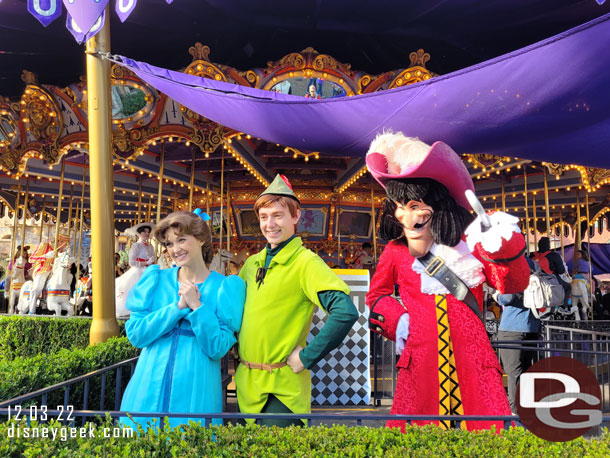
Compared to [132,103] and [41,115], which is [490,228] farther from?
[41,115]

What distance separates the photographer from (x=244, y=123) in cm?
379

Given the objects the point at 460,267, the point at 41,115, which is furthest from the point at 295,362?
the point at 41,115

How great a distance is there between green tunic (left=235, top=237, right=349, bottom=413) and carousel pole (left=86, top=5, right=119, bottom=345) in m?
2.38

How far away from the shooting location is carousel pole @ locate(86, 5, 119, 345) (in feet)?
14.0

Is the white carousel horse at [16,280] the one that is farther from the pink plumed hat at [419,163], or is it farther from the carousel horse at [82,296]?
the pink plumed hat at [419,163]

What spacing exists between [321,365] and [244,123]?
6.71 feet

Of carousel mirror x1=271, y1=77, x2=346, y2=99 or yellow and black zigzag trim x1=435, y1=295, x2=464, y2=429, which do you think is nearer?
yellow and black zigzag trim x1=435, y1=295, x2=464, y2=429

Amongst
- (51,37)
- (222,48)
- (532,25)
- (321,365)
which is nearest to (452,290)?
(321,365)

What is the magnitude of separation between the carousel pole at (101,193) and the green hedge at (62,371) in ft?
1.91

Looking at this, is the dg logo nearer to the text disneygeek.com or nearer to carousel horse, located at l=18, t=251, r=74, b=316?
the text disneygeek.com

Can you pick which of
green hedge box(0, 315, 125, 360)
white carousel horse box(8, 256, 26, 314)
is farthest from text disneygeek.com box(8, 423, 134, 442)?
white carousel horse box(8, 256, 26, 314)

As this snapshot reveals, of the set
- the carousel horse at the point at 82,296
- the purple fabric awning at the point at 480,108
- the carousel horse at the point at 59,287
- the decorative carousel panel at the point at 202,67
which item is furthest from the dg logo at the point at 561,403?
the carousel horse at the point at 82,296

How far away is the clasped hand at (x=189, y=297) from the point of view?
A: 233 centimetres

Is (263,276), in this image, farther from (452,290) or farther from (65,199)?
(65,199)
